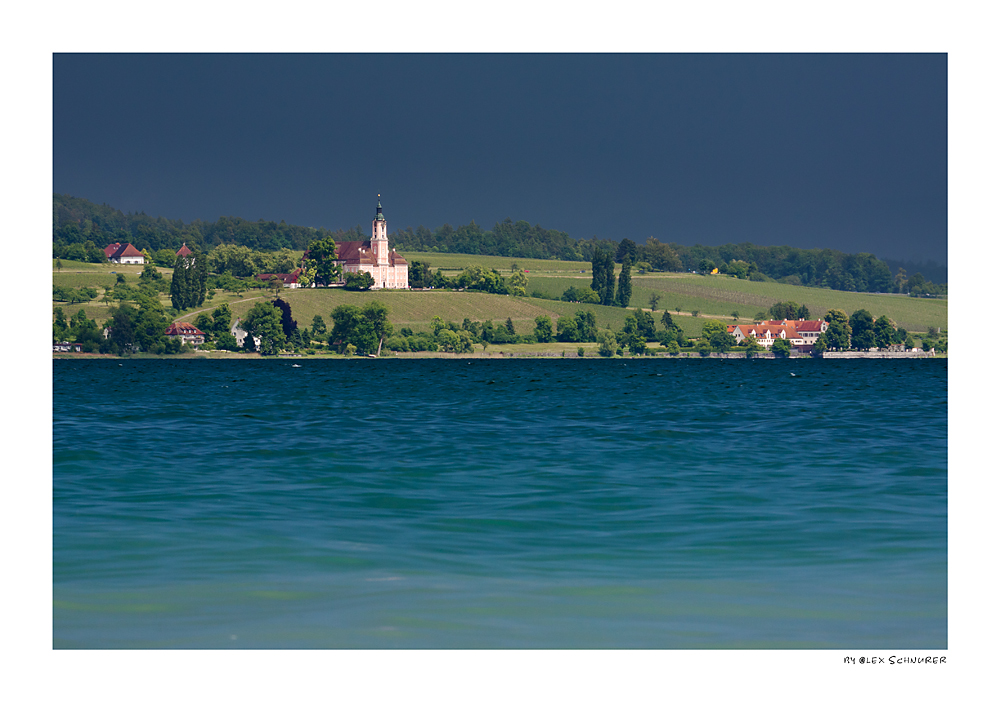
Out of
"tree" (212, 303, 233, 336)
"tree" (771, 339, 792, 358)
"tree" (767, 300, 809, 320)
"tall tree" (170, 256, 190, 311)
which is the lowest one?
"tree" (771, 339, 792, 358)

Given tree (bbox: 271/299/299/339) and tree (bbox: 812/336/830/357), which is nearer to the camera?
tree (bbox: 271/299/299/339)

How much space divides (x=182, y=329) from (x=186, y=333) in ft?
5.15

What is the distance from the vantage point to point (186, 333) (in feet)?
517

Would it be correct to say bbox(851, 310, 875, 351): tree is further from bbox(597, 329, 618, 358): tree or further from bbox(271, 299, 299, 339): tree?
bbox(271, 299, 299, 339): tree

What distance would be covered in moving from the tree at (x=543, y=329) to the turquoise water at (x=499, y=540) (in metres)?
138

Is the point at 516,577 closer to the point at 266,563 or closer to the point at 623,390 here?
the point at 266,563

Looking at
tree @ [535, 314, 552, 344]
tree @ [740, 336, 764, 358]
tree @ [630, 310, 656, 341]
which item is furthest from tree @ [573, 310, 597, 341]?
tree @ [740, 336, 764, 358]

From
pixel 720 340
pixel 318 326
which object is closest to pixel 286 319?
pixel 318 326

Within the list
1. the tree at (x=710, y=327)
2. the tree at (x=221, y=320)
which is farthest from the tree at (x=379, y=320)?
the tree at (x=710, y=327)

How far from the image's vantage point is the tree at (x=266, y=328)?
154m

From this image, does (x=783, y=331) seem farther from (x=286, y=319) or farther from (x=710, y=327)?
(x=286, y=319)

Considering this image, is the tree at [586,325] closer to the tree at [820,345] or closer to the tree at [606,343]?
the tree at [606,343]

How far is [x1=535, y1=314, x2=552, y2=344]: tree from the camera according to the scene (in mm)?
166000

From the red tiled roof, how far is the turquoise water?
445 feet
